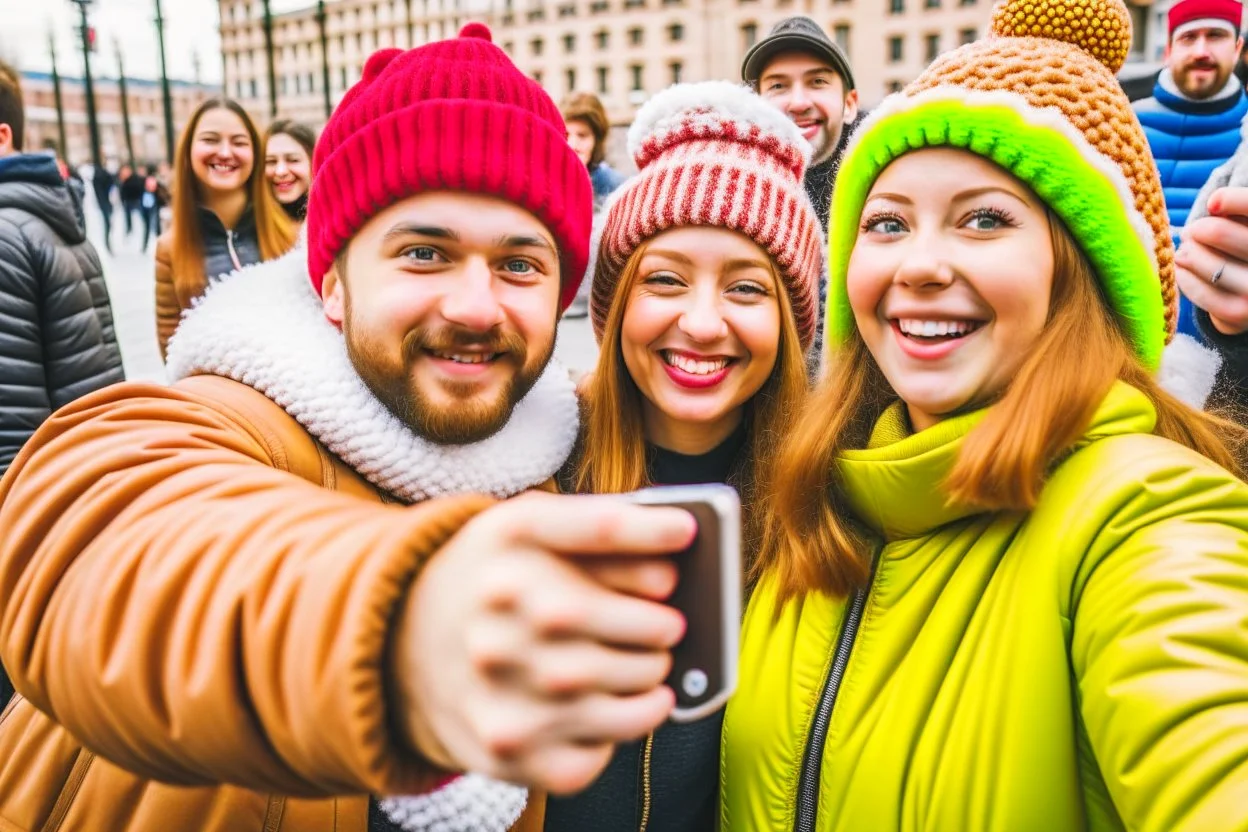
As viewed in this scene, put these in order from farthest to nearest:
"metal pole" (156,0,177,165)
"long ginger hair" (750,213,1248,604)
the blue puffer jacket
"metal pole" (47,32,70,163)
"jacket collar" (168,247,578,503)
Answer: "metal pole" (47,32,70,163)
"metal pole" (156,0,177,165)
the blue puffer jacket
"jacket collar" (168,247,578,503)
"long ginger hair" (750,213,1248,604)

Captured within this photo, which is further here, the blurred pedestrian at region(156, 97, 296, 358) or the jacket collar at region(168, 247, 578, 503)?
the blurred pedestrian at region(156, 97, 296, 358)

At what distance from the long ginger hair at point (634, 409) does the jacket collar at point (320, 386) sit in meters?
0.29

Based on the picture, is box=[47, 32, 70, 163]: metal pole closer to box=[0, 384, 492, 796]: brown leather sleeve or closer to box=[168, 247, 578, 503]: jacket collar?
box=[168, 247, 578, 503]: jacket collar

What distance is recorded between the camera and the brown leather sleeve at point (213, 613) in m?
0.69

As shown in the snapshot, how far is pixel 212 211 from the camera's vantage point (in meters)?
4.42

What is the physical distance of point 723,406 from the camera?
6.88ft

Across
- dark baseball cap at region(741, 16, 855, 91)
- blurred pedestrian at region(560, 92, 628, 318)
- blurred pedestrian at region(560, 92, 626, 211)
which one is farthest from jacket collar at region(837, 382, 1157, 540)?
blurred pedestrian at region(560, 92, 626, 211)

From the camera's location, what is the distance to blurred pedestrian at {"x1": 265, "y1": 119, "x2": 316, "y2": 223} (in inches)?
206

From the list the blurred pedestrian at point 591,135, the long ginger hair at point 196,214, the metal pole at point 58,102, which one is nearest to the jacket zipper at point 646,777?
the long ginger hair at point 196,214

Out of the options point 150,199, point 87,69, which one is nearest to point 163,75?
point 87,69

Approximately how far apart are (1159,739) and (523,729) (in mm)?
883

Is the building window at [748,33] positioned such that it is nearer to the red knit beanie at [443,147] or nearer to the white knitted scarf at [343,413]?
the red knit beanie at [443,147]

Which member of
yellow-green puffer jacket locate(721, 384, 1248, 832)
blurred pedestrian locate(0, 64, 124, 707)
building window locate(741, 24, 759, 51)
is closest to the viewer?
yellow-green puffer jacket locate(721, 384, 1248, 832)

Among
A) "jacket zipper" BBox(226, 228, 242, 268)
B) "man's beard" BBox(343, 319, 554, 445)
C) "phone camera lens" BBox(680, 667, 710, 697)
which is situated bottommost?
Result: "jacket zipper" BBox(226, 228, 242, 268)
